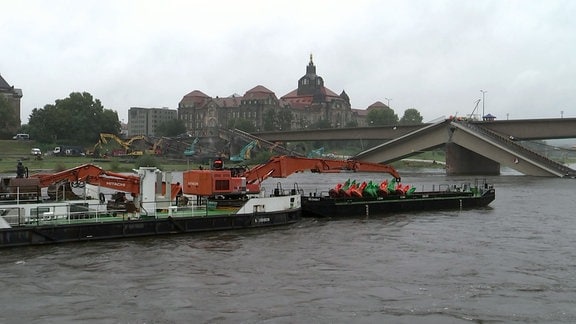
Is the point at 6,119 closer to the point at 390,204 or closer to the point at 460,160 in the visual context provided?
the point at 460,160

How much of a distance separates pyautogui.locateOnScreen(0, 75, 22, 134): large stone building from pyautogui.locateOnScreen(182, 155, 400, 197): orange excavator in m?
134

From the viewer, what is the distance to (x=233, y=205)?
120 feet

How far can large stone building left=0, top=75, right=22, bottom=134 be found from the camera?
157m

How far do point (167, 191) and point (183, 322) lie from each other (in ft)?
57.2

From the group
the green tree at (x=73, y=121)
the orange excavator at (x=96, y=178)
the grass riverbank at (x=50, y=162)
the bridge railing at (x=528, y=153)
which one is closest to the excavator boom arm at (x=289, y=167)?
the orange excavator at (x=96, y=178)

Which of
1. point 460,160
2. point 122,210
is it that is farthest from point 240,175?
point 460,160

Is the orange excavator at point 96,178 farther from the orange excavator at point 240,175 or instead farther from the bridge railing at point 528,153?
the bridge railing at point 528,153

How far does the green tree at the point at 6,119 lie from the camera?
505ft

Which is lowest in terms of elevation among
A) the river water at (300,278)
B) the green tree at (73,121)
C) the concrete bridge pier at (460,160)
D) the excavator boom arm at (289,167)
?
the river water at (300,278)

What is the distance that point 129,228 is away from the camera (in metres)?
30.7

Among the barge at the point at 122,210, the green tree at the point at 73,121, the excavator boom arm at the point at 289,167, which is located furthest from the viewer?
the green tree at the point at 73,121

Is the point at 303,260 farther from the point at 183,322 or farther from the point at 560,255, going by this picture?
the point at 560,255

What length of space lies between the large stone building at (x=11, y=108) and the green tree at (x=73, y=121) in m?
4.93

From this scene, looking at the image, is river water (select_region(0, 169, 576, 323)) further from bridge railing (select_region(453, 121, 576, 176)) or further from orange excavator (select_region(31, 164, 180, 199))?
bridge railing (select_region(453, 121, 576, 176))
